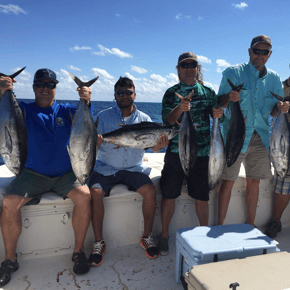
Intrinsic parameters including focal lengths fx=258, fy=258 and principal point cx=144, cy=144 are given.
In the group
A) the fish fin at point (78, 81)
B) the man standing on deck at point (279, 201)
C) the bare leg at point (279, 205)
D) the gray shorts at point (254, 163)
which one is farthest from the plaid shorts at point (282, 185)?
the fish fin at point (78, 81)

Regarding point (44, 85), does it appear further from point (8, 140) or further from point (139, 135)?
point (139, 135)

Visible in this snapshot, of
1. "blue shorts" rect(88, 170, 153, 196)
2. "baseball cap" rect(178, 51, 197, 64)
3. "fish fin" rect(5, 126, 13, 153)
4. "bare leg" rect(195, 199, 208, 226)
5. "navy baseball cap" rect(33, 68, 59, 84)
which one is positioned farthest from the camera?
"bare leg" rect(195, 199, 208, 226)

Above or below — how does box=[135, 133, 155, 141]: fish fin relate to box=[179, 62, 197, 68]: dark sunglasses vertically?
below

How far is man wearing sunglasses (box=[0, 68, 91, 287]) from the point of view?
2479 millimetres

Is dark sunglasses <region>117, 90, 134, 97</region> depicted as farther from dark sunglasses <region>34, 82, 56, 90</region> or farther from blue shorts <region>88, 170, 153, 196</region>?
blue shorts <region>88, 170, 153, 196</region>

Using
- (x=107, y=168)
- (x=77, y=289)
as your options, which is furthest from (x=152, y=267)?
(x=107, y=168)

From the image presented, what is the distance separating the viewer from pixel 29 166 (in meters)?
2.65

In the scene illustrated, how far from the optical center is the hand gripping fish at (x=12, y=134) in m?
2.12

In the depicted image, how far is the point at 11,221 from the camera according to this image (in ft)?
8.09

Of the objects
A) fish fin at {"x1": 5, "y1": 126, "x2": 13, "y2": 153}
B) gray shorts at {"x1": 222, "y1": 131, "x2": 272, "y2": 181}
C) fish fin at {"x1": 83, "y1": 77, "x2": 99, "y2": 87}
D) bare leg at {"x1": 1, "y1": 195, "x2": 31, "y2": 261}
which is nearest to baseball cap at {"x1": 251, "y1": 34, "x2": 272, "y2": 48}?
gray shorts at {"x1": 222, "y1": 131, "x2": 272, "y2": 181}

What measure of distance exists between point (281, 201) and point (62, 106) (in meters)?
3.04

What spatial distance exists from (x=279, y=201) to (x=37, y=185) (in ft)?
9.98

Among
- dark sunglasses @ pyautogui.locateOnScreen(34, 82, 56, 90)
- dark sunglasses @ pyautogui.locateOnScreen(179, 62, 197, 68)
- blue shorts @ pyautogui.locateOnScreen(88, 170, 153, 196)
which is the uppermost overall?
dark sunglasses @ pyautogui.locateOnScreen(179, 62, 197, 68)

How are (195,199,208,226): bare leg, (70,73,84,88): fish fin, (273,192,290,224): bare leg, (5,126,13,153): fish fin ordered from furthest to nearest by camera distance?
1. (273,192,290,224): bare leg
2. (195,199,208,226): bare leg
3. (70,73,84,88): fish fin
4. (5,126,13,153): fish fin
